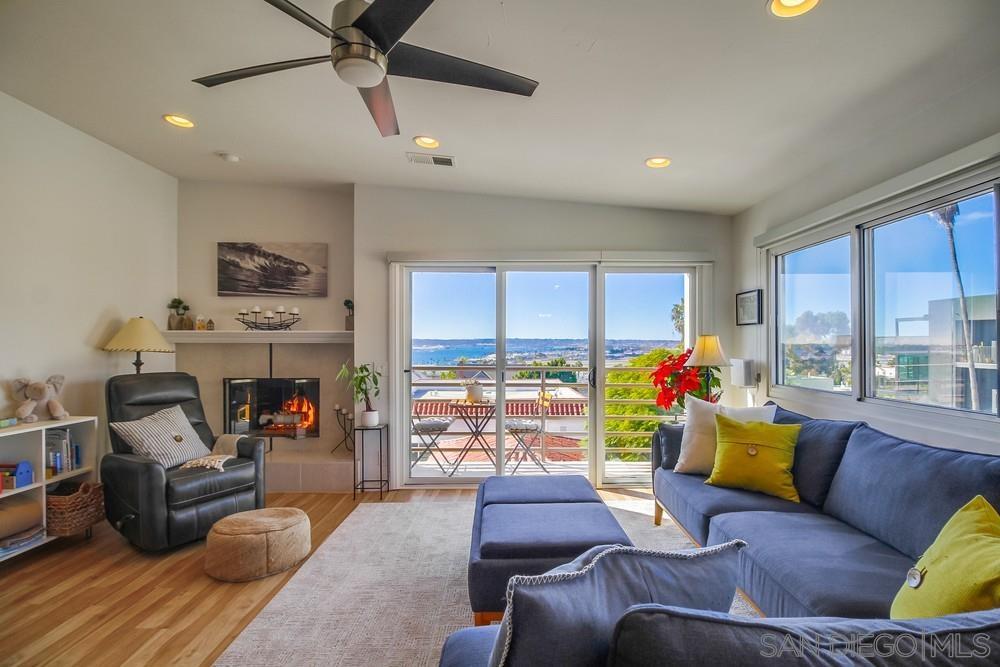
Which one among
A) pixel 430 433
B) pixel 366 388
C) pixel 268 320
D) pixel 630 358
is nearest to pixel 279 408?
pixel 268 320

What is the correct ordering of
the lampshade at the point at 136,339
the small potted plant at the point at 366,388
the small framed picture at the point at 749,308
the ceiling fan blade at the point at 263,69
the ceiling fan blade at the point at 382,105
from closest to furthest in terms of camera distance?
1. the ceiling fan blade at the point at 263,69
2. the ceiling fan blade at the point at 382,105
3. the lampshade at the point at 136,339
4. the small framed picture at the point at 749,308
5. the small potted plant at the point at 366,388

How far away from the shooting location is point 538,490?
256 centimetres

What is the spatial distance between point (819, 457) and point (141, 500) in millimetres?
3686

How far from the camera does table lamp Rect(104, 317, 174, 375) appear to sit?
3377 mm

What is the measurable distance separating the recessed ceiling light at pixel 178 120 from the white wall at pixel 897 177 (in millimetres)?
4055

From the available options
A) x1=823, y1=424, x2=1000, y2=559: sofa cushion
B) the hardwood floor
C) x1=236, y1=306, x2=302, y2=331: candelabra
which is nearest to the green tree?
x1=823, y1=424, x2=1000, y2=559: sofa cushion

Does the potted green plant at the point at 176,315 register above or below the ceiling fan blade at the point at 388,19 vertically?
below

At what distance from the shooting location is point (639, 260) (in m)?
3.95

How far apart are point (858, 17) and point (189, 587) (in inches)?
150

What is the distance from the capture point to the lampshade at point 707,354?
341 cm

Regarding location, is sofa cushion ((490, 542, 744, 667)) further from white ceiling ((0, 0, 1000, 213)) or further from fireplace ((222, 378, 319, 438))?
fireplace ((222, 378, 319, 438))

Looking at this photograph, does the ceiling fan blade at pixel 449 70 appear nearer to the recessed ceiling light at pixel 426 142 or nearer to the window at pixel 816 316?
the recessed ceiling light at pixel 426 142

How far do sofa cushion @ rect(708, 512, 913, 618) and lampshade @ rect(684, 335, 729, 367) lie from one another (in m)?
1.45

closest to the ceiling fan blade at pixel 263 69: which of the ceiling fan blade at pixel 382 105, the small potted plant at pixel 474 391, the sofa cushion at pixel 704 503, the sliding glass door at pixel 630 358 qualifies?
the ceiling fan blade at pixel 382 105
